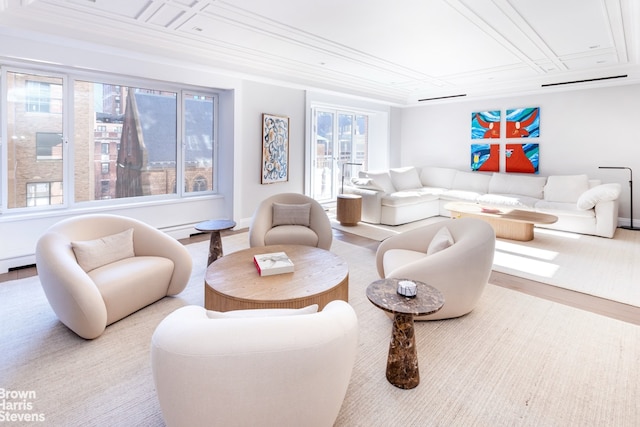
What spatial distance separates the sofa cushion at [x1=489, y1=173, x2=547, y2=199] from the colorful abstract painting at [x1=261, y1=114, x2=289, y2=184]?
13.9ft

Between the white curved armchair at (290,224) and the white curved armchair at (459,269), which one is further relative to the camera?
the white curved armchair at (290,224)

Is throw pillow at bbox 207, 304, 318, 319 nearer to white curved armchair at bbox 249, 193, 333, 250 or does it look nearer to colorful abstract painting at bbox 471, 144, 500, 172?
white curved armchair at bbox 249, 193, 333, 250

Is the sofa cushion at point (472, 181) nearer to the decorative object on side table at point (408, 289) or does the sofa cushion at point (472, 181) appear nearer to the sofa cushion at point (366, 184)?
the sofa cushion at point (366, 184)

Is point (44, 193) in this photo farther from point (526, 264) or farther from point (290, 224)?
point (526, 264)

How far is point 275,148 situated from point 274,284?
4.16m

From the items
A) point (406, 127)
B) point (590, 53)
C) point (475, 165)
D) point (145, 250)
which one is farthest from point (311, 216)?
point (406, 127)

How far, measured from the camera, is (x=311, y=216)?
13.9 feet

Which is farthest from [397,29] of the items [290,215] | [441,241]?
[441,241]

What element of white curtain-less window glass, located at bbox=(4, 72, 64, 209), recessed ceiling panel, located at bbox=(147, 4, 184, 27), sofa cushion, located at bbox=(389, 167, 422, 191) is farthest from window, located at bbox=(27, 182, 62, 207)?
sofa cushion, located at bbox=(389, 167, 422, 191)

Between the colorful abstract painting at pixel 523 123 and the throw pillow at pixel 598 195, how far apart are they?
1839 mm

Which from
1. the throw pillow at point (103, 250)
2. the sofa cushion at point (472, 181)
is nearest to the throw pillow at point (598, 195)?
the sofa cushion at point (472, 181)

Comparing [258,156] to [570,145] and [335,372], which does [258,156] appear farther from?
[570,145]

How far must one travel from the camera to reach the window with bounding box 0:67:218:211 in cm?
403

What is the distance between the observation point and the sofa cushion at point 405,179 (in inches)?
291
